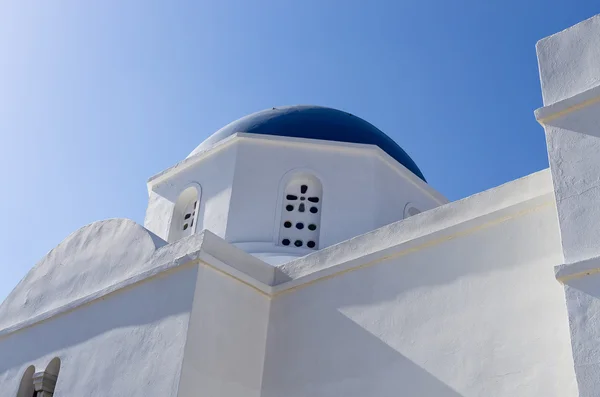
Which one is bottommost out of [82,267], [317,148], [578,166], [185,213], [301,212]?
[578,166]

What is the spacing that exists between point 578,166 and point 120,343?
3.91 m

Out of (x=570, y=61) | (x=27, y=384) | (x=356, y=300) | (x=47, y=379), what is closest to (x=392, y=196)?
(x=356, y=300)

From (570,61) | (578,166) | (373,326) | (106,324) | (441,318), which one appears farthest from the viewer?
(106,324)

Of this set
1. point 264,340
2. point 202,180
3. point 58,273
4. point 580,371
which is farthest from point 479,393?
point 202,180

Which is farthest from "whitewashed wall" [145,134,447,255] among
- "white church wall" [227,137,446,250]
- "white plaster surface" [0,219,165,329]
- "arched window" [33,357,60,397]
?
"arched window" [33,357,60,397]

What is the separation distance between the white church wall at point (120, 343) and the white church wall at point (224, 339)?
3.7 inches

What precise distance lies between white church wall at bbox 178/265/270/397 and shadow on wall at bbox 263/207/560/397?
139 mm

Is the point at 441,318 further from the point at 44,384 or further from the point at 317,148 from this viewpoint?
the point at 317,148

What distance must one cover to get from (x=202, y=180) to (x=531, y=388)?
18.7ft

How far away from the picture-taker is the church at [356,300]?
14.8 ft

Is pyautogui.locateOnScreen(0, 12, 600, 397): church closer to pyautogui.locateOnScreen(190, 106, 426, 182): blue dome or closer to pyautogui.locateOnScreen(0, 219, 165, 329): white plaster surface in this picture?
pyautogui.locateOnScreen(0, 219, 165, 329): white plaster surface

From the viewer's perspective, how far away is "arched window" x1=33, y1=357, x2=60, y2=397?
6.61 meters

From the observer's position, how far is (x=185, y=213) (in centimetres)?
945

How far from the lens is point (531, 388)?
177 inches
